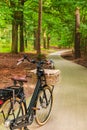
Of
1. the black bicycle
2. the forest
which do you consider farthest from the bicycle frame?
the forest

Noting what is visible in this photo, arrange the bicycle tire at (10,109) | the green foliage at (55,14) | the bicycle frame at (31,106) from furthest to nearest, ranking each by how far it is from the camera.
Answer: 1. the green foliage at (55,14)
2. the bicycle frame at (31,106)
3. the bicycle tire at (10,109)

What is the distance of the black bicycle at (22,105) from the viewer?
614 centimetres

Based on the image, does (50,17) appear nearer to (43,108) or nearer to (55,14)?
(55,14)

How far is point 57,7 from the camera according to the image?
31.5m

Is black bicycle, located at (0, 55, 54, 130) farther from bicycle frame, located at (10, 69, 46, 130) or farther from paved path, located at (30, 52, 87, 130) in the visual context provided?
paved path, located at (30, 52, 87, 130)

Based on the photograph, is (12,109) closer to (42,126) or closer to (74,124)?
(42,126)

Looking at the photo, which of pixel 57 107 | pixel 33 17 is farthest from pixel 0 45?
pixel 57 107

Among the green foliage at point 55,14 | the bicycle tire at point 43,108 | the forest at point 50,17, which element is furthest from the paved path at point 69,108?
the forest at point 50,17

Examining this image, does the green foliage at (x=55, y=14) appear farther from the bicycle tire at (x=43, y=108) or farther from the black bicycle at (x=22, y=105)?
the black bicycle at (x=22, y=105)

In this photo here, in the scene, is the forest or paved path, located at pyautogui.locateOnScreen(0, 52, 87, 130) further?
the forest

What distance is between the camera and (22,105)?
657 centimetres

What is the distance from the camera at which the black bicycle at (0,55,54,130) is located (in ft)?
20.1

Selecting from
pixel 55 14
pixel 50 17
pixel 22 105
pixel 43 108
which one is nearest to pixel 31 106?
pixel 22 105

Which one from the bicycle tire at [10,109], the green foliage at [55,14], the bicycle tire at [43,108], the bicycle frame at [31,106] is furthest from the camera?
the green foliage at [55,14]
